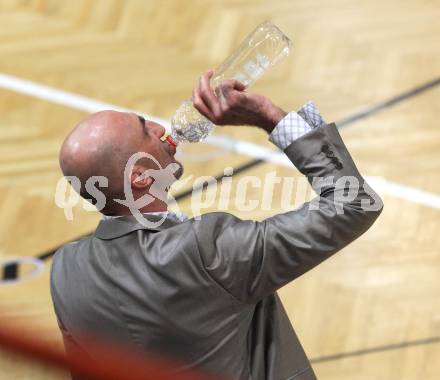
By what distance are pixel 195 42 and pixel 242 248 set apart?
10.5 feet

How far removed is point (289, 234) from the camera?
6.14 feet

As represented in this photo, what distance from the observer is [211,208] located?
157 inches

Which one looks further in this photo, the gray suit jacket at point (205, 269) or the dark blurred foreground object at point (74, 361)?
the gray suit jacket at point (205, 269)

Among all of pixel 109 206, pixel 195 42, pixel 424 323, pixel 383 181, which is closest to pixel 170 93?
pixel 195 42

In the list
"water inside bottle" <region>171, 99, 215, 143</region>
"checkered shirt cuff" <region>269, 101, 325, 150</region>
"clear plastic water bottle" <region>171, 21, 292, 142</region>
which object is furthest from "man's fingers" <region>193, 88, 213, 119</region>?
"clear plastic water bottle" <region>171, 21, 292, 142</region>

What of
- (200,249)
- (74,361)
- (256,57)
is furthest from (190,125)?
(74,361)

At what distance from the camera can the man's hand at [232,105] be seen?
6.37ft

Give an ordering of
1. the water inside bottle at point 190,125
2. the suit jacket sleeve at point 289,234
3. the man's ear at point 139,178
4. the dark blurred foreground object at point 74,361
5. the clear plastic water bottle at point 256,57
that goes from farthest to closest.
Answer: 1. the clear plastic water bottle at point 256,57
2. the water inside bottle at point 190,125
3. the man's ear at point 139,178
4. the suit jacket sleeve at point 289,234
5. the dark blurred foreground object at point 74,361

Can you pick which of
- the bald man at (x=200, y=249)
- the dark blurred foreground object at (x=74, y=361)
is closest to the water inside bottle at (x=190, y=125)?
the bald man at (x=200, y=249)

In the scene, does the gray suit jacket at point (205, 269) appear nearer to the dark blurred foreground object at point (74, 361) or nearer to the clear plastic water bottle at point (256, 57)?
the dark blurred foreground object at point (74, 361)

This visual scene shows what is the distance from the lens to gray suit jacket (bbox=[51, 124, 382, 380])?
1874 mm

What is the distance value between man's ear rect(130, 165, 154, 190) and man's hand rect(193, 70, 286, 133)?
21 centimetres

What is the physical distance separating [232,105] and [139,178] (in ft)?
0.95

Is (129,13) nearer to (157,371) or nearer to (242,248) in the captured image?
(242,248)
